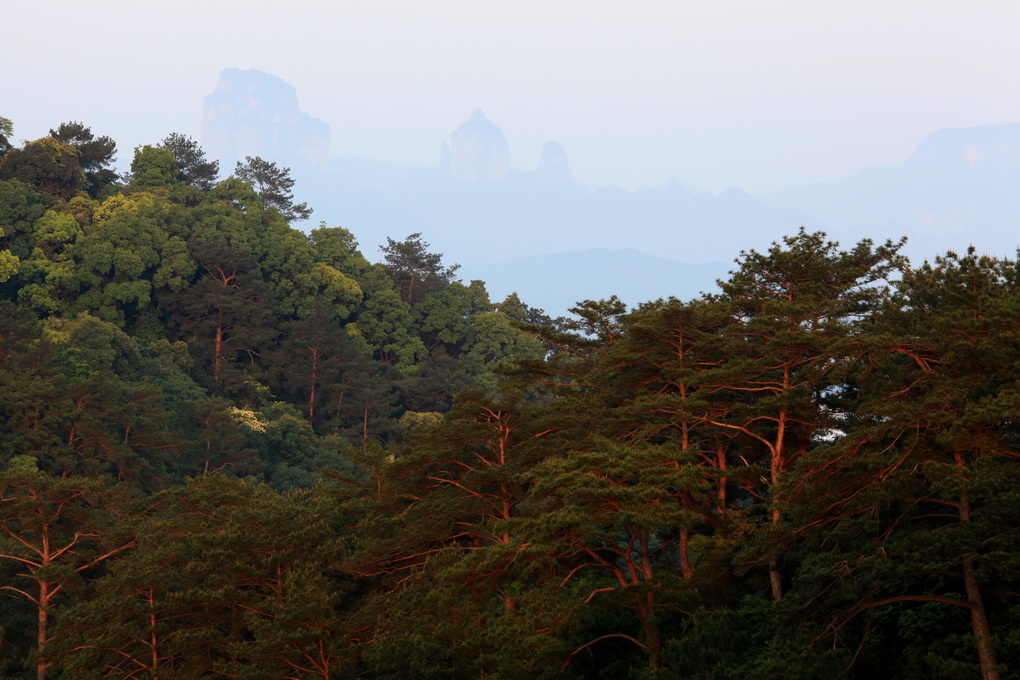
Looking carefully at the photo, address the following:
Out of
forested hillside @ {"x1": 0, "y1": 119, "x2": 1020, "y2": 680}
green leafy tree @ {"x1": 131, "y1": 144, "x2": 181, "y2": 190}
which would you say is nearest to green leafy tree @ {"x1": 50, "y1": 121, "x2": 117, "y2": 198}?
green leafy tree @ {"x1": 131, "y1": 144, "x2": 181, "y2": 190}

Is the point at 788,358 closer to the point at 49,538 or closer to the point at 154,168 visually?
the point at 49,538

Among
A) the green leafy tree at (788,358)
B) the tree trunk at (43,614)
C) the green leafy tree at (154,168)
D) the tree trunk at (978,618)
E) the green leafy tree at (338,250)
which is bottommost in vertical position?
the tree trunk at (43,614)

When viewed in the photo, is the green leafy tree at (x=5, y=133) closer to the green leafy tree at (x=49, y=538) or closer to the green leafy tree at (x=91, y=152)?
the green leafy tree at (x=91, y=152)

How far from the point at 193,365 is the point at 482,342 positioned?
15.6 meters

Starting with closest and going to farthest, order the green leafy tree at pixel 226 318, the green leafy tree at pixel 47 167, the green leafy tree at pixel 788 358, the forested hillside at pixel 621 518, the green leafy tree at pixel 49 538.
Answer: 1. the forested hillside at pixel 621 518
2. the green leafy tree at pixel 788 358
3. the green leafy tree at pixel 49 538
4. the green leafy tree at pixel 226 318
5. the green leafy tree at pixel 47 167

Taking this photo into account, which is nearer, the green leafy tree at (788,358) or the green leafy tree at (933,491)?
the green leafy tree at (933,491)

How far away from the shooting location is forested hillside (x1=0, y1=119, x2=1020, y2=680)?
13.2 meters

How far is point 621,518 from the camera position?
1441cm

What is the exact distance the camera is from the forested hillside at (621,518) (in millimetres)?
13250

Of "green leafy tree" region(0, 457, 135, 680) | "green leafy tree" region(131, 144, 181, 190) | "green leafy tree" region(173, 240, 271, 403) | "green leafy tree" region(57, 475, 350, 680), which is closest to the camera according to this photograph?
"green leafy tree" region(57, 475, 350, 680)

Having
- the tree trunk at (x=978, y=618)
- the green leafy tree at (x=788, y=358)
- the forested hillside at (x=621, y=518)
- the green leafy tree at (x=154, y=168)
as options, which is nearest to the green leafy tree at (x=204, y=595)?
the forested hillside at (x=621, y=518)

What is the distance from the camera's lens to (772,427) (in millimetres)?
18203

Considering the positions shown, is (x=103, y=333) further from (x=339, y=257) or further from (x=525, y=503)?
(x=525, y=503)

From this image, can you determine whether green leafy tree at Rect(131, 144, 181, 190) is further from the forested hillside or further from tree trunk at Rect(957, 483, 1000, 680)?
tree trunk at Rect(957, 483, 1000, 680)
